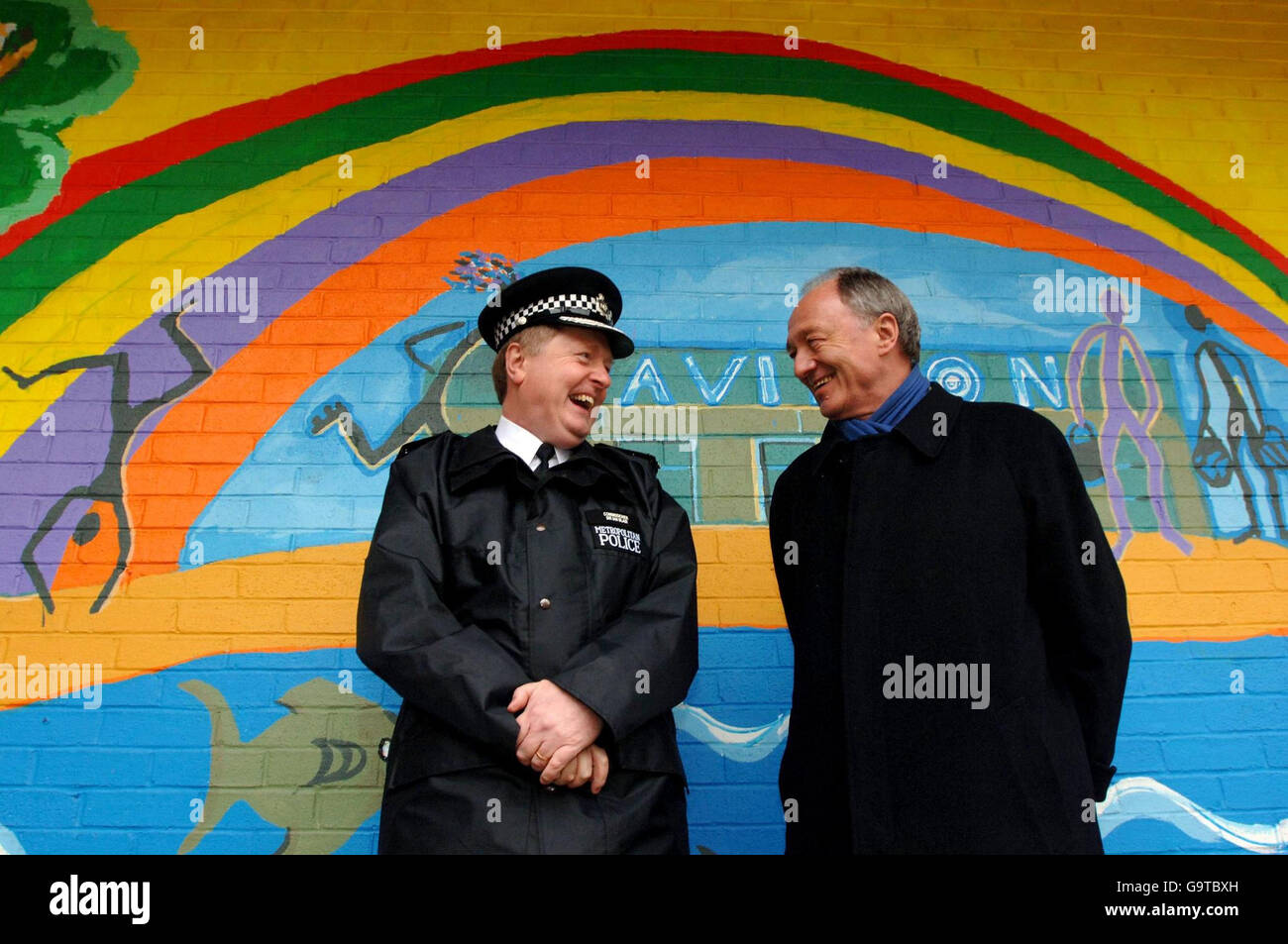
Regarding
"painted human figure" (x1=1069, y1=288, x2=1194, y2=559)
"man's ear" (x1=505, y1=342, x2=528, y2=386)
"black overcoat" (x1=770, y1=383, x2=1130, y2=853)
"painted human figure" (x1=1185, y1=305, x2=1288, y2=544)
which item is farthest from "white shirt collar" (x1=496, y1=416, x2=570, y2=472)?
"painted human figure" (x1=1185, y1=305, x2=1288, y2=544)

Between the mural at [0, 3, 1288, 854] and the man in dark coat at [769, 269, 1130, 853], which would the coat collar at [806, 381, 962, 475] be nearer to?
the man in dark coat at [769, 269, 1130, 853]

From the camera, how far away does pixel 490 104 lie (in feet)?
11.3

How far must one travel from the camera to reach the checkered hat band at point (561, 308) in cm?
239

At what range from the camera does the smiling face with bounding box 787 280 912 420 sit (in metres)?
2.35

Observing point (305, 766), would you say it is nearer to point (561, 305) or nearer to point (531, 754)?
point (531, 754)

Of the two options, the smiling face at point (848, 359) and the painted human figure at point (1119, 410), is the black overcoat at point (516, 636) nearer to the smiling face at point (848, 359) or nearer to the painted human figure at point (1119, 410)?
the smiling face at point (848, 359)

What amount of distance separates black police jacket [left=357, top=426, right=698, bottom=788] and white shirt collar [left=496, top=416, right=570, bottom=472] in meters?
0.04

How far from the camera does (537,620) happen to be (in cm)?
208

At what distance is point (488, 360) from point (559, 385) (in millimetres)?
898

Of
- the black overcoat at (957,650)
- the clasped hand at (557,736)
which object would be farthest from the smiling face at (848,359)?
the clasped hand at (557,736)

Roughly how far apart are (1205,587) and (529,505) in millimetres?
2221

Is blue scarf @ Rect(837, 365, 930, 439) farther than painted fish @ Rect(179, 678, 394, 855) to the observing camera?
No

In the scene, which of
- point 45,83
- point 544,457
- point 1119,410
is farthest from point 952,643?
point 45,83

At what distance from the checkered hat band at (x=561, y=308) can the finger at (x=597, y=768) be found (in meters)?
1.00
